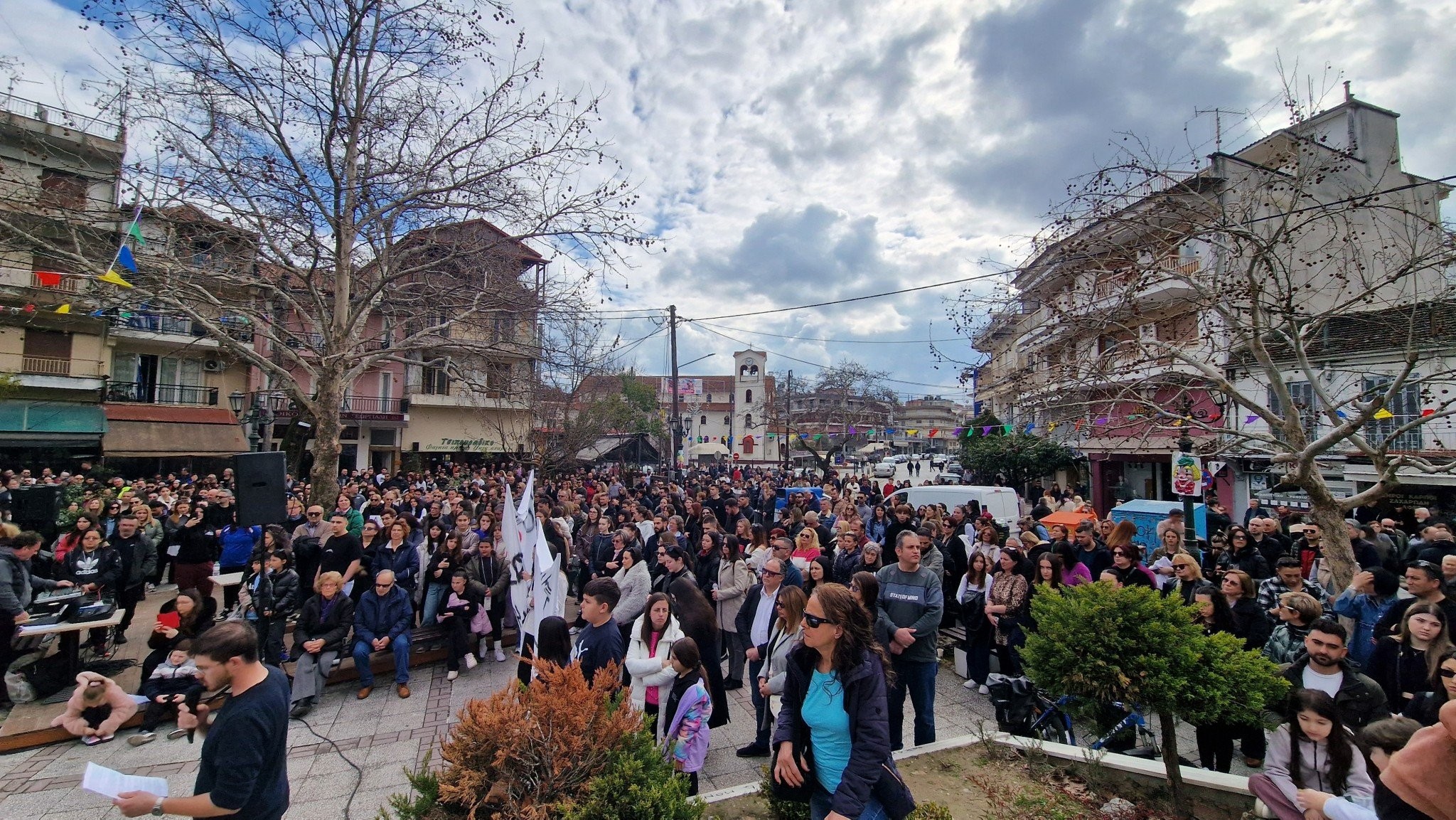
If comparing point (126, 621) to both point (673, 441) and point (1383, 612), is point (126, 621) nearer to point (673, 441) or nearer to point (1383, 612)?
point (1383, 612)

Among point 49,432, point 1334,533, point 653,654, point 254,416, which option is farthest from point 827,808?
point 49,432

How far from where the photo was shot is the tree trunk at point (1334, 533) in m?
6.50

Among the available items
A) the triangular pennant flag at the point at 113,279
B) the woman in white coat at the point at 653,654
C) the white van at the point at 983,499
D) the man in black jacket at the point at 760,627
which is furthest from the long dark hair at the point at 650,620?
the white van at the point at 983,499

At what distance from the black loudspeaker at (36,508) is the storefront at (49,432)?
14704 millimetres

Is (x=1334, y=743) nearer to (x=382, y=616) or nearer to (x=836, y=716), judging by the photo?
(x=836, y=716)

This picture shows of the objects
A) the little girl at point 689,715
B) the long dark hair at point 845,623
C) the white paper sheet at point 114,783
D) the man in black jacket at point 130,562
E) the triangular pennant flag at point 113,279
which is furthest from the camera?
the triangular pennant flag at point 113,279

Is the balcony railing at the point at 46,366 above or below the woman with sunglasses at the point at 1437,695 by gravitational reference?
above

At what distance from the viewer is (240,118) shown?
34.0 ft

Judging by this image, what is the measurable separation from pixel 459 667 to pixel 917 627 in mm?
4990

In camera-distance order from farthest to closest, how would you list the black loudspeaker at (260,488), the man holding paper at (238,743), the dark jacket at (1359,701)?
the black loudspeaker at (260,488)
the dark jacket at (1359,701)
the man holding paper at (238,743)

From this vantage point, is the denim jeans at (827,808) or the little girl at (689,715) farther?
the little girl at (689,715)

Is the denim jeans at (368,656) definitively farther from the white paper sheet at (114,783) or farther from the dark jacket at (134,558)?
Result: the white paper sheet at (114,783)

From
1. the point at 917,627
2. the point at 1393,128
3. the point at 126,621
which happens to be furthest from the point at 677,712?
the point at 1393,128

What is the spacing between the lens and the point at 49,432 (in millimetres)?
20000
